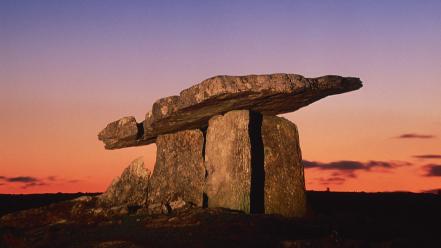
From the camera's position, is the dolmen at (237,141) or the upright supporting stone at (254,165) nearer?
the dolmen at (237,141)

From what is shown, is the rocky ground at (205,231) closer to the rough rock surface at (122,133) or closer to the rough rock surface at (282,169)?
the rough rock surface at (282,169)

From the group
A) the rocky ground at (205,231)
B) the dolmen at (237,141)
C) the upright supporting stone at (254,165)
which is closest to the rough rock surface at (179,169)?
the dolmen at (237,141)

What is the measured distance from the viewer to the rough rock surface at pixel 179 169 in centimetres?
1346

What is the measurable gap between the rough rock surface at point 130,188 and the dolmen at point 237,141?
45 centimetres

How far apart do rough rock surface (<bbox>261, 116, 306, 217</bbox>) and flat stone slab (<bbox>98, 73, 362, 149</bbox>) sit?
52cm

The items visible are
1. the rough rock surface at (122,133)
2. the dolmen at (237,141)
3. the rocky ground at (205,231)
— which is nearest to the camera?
the rocky ground at (205,231)

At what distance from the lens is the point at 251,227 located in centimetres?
878

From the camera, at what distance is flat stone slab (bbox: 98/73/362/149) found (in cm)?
1092

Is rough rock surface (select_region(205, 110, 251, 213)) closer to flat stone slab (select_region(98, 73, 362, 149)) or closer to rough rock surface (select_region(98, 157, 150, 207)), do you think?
flat stone slab (select_region(98, 73, 362, 149))

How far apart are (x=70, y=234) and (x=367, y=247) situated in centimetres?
551

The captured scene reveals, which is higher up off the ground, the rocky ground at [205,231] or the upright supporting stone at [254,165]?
the upright supporting stone at [254,165]

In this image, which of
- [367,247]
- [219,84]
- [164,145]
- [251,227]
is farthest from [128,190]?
[367,247]

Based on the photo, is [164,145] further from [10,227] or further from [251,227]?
[251,227]

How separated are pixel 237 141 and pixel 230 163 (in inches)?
19.9
